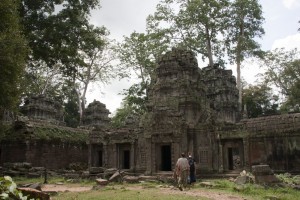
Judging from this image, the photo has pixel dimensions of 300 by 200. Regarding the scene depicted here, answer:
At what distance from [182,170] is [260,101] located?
30129mm

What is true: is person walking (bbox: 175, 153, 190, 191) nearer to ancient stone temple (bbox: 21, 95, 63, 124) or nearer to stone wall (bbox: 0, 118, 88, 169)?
stone wall (bbox: 0, 118, 88, 169)

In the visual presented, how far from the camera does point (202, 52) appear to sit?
114ft

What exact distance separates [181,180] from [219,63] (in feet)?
76.2

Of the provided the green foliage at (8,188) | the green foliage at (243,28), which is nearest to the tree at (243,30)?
the green foliage at (243,28)

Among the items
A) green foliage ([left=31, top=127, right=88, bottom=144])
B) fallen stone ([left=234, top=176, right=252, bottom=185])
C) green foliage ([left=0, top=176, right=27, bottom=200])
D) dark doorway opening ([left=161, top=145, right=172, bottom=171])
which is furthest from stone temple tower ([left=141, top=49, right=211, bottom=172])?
green foliage ([left=0, top=176, right=27, bottom=200])

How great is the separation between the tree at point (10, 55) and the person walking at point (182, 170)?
7.46 metres

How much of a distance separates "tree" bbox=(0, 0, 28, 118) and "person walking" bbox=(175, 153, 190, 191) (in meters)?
7.46

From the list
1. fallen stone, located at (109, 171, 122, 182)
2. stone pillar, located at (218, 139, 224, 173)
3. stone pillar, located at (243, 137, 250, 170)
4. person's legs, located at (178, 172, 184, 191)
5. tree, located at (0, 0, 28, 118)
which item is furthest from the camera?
stone pillar, located at (218, 139, 224, 173)

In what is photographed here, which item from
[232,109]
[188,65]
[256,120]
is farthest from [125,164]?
[232,109]

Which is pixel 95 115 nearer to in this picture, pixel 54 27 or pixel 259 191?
pixel 54 27

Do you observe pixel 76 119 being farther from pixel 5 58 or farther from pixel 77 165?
pixel 5 58

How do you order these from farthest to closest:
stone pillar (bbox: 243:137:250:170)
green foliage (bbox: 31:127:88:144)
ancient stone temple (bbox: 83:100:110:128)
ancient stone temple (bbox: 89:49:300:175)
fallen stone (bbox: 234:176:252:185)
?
ancient stone temple (bbox: 83:100:110:128) → green foliage (bbox: 31:127:88:144) → stone pillar (bbox: 243:137:250:170) → ancient stone temple (bbox: 89:49:300:175) → fallen stone (bbox: 234:176:252:185)

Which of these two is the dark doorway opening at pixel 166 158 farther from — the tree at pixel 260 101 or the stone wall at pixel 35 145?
the tree at pixel 260 101

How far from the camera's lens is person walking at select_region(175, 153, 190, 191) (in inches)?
518
